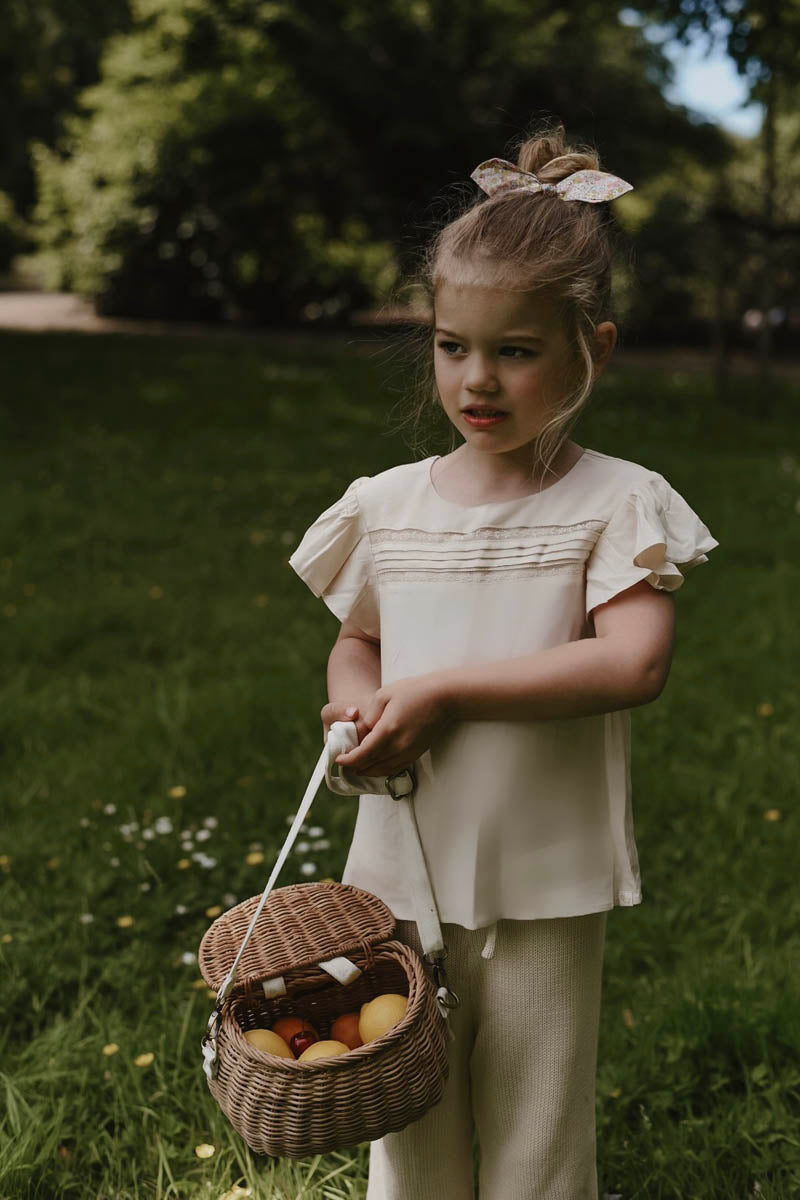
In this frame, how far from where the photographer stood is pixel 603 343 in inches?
63.2

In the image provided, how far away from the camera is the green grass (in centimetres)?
226

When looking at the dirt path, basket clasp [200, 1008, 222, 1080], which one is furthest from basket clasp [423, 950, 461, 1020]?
the dirt path

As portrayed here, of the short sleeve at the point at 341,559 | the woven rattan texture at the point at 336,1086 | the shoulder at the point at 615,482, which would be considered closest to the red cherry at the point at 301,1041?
the woven rattan texture at the point at 336,1086

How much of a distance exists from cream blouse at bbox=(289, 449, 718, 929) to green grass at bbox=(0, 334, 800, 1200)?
32 centimetres

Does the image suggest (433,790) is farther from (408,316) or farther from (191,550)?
(191,550)

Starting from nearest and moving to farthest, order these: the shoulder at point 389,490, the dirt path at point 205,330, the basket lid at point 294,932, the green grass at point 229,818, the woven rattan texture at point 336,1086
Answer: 1. the woven rattan texture at point 336,1086
2. the basket lid at point 294,932
3. the shoulder at point 389,490
4. the green grass at point 229,818
5. the dirt path at point 205,330

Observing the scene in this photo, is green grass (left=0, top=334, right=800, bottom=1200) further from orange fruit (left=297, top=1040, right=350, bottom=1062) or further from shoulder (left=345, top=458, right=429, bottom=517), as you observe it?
orange fruit (left=297, top=1040, right=350, bottom=1062)

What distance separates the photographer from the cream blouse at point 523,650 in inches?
61.9

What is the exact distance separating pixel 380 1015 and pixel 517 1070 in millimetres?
280

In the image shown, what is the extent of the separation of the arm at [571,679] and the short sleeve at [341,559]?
27 centimetres

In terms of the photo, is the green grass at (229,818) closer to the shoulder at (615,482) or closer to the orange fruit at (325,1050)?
the shoulder at (615,482)

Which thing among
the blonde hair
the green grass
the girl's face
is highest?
the blonde hair

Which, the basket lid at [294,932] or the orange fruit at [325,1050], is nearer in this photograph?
the orange fruit at [325,1050]

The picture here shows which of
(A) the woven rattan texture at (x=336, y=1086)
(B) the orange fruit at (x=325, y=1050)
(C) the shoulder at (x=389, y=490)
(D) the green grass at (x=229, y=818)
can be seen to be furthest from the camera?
(D) the green grass at (x=229, y=818)
